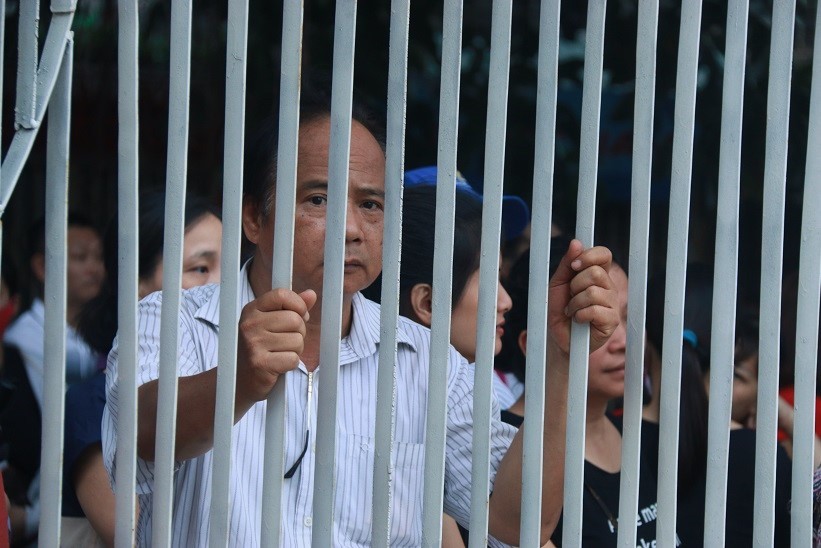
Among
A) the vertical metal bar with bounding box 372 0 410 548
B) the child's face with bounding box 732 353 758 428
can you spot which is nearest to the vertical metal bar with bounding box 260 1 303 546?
the vertical metal bar with bounding box 372 0 410 548

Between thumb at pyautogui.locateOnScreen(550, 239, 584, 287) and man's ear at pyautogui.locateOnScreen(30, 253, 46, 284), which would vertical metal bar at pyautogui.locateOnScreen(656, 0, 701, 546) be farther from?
Result: man's ear at pyautogui.locateOnScreen(30, 253, 46, 284)

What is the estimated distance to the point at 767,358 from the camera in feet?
4.99

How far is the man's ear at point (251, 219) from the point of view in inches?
79.7

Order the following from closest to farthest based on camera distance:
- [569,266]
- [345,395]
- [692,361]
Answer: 1. [569,266]
2. [345,395]
3. [692,361]

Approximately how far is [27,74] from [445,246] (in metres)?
0.58

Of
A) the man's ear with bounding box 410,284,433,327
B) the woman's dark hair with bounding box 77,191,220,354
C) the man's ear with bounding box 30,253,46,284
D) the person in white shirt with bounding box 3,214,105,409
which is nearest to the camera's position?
the man's ear with bounding box 410,284,433,327

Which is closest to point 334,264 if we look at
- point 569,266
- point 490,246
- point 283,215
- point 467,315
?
point 283,215

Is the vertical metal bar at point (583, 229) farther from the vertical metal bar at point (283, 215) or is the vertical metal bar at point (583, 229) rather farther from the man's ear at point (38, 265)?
the man's ear at point (38, 265)

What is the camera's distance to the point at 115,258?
3236 mm

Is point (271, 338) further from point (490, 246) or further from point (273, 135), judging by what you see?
point (273, 135)

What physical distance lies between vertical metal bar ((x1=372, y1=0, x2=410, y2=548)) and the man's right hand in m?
0.11

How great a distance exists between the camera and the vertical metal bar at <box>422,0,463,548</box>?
4.77ft

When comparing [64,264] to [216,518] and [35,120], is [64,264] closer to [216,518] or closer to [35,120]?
[35,120]

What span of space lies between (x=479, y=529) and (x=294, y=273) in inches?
21.1
